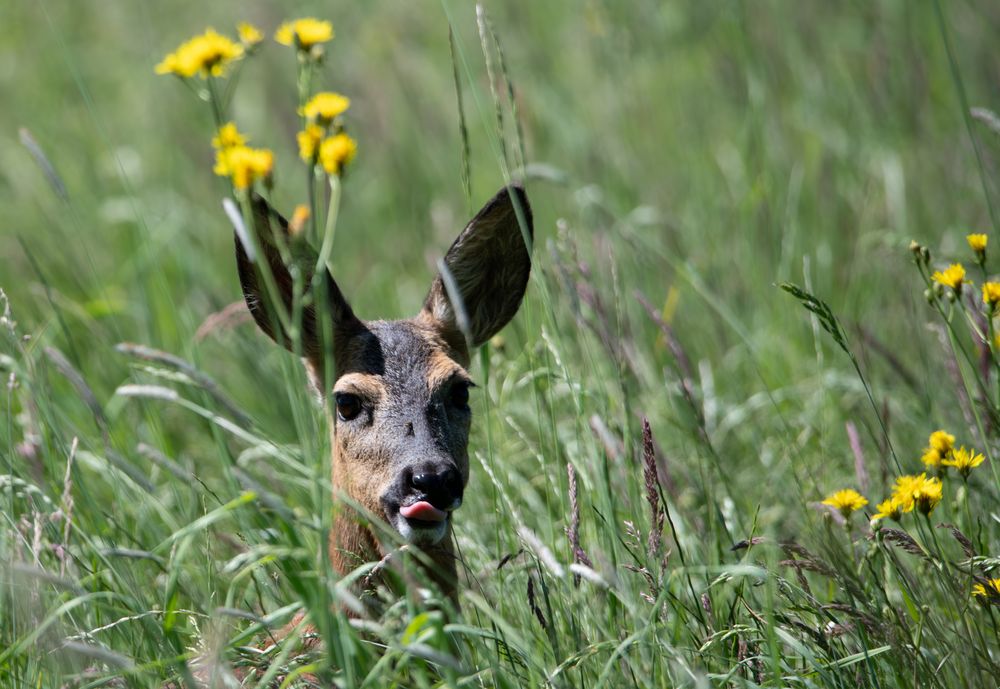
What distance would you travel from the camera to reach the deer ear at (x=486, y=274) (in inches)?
164

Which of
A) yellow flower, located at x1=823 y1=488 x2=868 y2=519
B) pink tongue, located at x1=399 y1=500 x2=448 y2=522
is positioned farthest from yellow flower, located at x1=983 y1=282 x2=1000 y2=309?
pink tongue, located at x1=399 y1=500 x2=448 y2=522

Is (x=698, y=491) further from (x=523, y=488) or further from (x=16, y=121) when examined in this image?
(x=16, y=121)

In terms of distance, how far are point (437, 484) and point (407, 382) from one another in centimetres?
58

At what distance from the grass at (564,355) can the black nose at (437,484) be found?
0.15 meters

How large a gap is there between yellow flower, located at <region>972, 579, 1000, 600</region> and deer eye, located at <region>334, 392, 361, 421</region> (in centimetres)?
195

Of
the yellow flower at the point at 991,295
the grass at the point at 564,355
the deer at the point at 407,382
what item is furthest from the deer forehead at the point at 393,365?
the yellow flower at the point at 991,295

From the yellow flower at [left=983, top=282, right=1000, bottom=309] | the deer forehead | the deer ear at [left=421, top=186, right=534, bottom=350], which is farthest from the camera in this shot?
the deer ear at [left=421, top=186, right=534, bottom=350]

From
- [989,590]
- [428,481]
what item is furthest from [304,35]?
[989,590]

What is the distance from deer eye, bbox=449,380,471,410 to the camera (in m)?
4.07

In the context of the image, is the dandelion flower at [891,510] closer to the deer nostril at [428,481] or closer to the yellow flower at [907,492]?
the yellow flower at [907,492]

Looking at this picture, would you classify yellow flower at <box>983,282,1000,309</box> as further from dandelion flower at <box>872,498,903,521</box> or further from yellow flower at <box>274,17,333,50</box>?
yellow flower at <box>274,17,333,50</box>

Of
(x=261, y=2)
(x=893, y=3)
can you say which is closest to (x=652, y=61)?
(x=893, y=3)

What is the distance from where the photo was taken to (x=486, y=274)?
4465 mm

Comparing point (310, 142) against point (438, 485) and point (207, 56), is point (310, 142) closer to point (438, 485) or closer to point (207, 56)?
point (207, 56)
